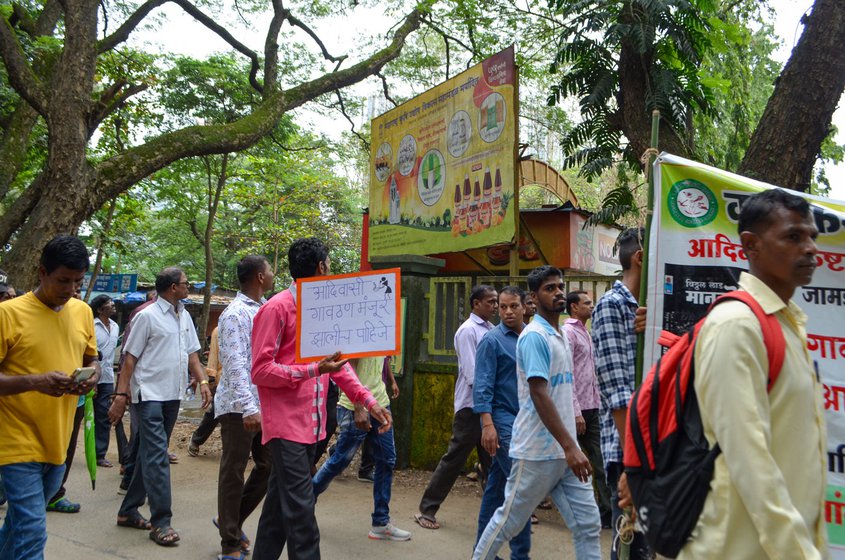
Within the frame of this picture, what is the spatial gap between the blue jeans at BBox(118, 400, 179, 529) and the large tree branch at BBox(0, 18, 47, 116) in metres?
5.83

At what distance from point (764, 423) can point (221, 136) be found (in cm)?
1033

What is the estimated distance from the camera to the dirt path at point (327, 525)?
5.11 meters

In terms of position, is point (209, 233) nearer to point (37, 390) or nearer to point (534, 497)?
point (37, 390)

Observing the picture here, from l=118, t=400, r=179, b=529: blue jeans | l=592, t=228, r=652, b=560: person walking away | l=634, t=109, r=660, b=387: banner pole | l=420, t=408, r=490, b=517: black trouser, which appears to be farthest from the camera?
l=420, t=408, r=490, b=517: black trouser

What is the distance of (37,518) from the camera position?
3217 millimetres

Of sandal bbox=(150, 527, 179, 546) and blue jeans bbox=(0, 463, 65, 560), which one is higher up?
blue jeans bbox=(0, 463, 65, 560)

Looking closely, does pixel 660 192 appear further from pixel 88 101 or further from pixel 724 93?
pixel 88 101

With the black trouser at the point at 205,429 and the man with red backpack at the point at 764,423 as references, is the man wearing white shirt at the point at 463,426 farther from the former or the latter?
the man with red backpack at the point at 764,423

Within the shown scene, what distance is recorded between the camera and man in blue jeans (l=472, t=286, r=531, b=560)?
4.61 meters

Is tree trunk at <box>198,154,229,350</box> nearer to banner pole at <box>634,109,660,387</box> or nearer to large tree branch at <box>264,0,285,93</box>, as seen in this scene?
large tree branch at <box>264,0,285,93</box>

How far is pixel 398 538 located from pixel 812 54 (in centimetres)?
509


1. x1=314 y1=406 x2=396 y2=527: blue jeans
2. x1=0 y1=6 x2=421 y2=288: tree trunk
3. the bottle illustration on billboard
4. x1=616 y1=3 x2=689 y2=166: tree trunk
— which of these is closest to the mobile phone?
x1=314 y1=406 x2=396 y2=527: blue jeans

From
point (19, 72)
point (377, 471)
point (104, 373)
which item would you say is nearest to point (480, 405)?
point (377, 471)

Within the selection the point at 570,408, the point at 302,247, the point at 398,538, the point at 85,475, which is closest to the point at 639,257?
the point at 570,408
